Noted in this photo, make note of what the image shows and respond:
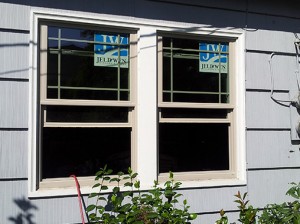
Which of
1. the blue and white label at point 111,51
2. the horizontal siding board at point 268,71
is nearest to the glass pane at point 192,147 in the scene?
the horizontal siding board at point 268,71

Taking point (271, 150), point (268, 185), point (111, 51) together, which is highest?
point (111, 51)

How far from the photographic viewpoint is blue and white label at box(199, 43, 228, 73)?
15.3 feet

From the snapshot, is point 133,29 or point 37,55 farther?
point 133,29

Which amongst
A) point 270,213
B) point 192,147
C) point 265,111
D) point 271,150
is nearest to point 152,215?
point 192,147

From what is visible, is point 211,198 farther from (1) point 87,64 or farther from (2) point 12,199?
(2) point 12,199

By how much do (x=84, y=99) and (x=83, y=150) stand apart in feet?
1.56

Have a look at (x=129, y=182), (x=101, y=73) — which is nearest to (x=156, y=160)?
(x=129, y=182)

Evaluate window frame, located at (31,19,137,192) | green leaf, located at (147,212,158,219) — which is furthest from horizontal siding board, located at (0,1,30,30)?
green leaf, located at (147,212,158,219)

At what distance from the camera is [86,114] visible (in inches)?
162

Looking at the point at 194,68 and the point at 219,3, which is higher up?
the point at 219,3

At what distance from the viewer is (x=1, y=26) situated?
3.78 meters

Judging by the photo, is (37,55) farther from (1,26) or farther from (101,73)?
(101,73)

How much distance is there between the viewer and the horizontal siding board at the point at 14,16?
380cm

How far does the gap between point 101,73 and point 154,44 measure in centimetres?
60
